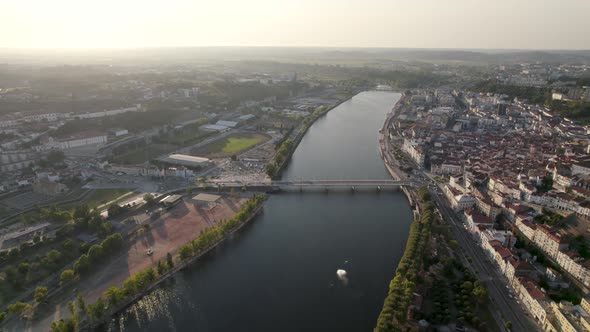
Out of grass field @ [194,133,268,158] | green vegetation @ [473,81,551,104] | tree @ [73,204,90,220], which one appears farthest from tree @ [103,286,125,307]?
green vegetation @ [473,81,551,104]

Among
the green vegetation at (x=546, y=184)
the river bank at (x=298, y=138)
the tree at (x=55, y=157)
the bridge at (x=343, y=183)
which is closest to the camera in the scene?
the green vegetation at (x=546, y=184)

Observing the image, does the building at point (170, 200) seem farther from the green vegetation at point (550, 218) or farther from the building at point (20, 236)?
the green vegetation at point (550, 218)

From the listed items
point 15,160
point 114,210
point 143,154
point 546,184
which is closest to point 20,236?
point 114,210

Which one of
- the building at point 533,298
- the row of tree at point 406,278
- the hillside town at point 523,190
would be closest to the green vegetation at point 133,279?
the row of tree at point 406,278

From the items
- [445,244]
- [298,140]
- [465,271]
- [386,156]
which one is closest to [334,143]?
[298,140]

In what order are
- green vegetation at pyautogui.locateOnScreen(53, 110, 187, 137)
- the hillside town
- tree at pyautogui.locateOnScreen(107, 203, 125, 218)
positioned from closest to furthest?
the hillside town < tree at pyautogui.locateOnScreen(107, 203, 125, 218) < green vegetation at pyautogui.locateOnScreen(53, 110, 187, 137)

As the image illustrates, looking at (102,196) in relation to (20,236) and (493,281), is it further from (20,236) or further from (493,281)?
(493,281)

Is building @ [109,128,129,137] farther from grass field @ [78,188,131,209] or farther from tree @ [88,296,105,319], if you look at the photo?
tree @ [88,296,105,319]
